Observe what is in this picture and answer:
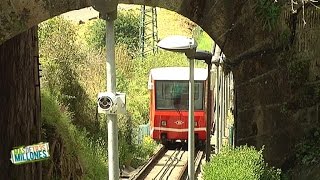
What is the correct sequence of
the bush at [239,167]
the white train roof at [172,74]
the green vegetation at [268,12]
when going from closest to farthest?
the bush at [239,167] < the green vegetation at [268,12] < the white train roof at [172,74]

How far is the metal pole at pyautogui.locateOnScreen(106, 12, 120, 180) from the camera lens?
407cm

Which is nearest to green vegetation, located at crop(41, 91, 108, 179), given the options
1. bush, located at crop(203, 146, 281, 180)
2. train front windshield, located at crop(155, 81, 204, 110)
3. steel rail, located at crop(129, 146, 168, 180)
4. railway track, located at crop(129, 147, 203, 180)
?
steel rail, located at crop(129, 146, 168, 180)

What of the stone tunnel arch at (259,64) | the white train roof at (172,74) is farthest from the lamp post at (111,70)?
the white train roof at (172,74)

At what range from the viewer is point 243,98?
7039 millimetres

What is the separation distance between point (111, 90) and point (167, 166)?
12.4m

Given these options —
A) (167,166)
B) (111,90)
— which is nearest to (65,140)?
(111,90)

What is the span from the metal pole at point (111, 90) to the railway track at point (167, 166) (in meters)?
10.4

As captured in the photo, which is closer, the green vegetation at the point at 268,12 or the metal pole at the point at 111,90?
the metal pole at the point at 111,90

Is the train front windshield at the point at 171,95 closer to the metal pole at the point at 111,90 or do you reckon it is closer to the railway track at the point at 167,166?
the railway track at the point at 167,166

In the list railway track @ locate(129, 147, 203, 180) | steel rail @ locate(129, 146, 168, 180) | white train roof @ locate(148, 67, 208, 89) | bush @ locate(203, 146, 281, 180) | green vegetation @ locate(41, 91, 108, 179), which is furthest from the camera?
white train roof @ locate(148, 67, 208, 89)

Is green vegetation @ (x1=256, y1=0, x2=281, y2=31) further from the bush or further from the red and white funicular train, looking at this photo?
the red and white funicular train

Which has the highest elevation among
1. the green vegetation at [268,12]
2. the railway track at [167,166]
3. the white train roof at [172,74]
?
the green vegetation at [268,12]

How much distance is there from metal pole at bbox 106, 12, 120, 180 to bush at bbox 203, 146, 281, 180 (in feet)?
5.22

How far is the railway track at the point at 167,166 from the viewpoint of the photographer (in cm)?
1514
